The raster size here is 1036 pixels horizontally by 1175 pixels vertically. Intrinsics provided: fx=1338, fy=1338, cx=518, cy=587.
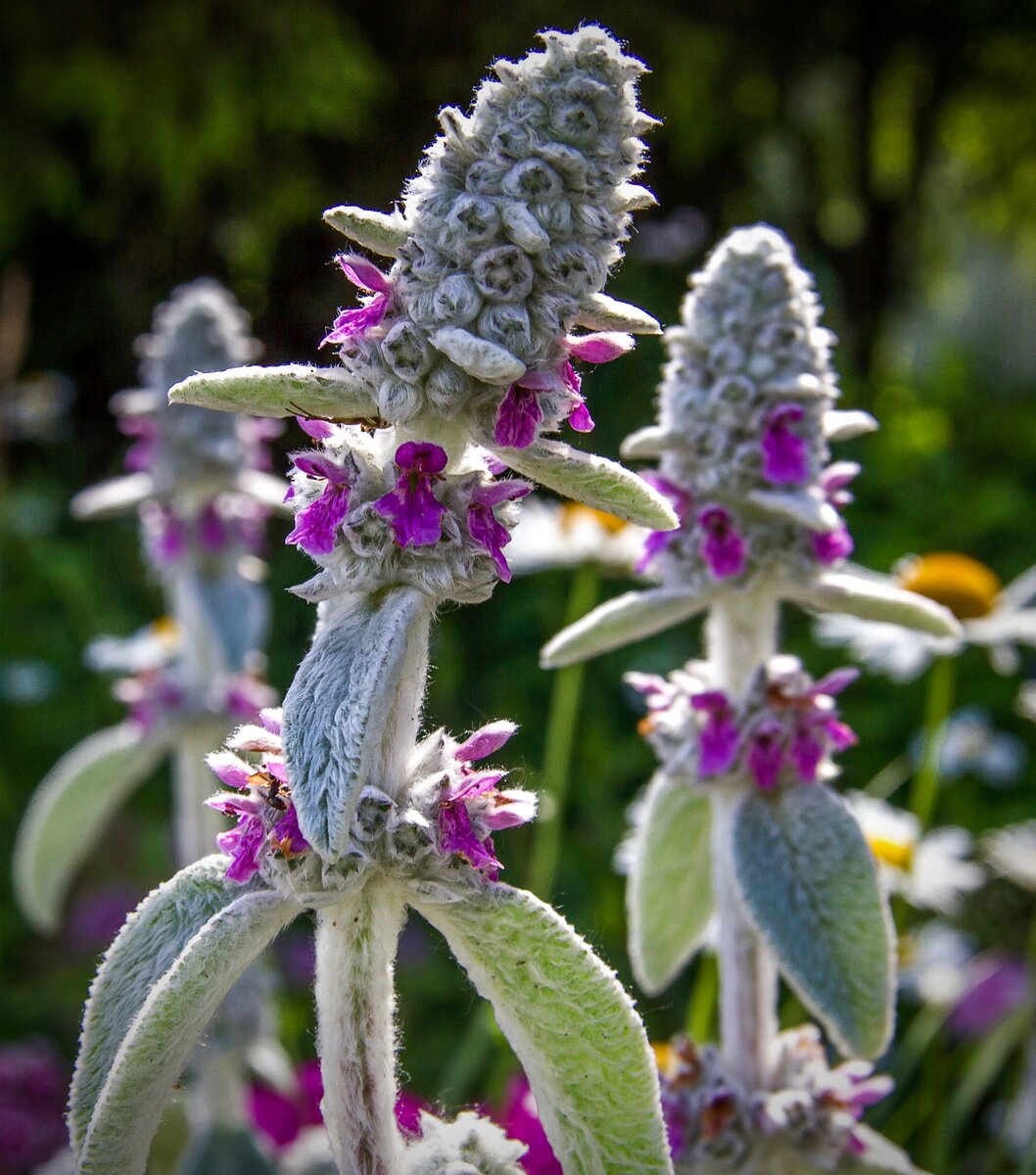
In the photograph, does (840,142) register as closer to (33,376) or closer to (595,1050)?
(33,376)

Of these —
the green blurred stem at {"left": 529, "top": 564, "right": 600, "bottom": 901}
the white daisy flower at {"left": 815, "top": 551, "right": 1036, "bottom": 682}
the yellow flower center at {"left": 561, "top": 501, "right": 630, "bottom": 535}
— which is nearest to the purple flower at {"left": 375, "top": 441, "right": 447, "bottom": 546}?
the green blurred stem at {"left": 529, "top": 564, "right": 600, "bottom": 901}

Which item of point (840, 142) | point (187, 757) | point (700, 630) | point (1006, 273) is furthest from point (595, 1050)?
point (1006, 273)

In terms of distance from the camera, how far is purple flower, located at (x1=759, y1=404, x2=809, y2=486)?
50.3 inches

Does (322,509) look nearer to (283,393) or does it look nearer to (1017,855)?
(283,393)

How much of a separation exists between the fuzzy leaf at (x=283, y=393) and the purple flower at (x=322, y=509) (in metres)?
0.03

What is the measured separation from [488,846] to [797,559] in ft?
1.65

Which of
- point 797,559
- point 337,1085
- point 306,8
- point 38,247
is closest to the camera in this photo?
point 337,1085

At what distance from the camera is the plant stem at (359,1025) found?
3.16 ft

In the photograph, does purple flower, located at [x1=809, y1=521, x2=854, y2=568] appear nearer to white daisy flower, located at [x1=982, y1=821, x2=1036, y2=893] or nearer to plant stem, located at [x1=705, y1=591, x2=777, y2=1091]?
plant stem, located at [x1=705, y1=591, x2=777, y2=1091]

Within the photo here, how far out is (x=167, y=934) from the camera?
97cm

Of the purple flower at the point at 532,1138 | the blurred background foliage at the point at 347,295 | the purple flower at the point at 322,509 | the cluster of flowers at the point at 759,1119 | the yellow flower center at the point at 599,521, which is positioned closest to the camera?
the purple flower at the point at 322,509

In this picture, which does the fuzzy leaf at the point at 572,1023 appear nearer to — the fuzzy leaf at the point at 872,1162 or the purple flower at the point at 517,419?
the purple flower at the point at 517,419

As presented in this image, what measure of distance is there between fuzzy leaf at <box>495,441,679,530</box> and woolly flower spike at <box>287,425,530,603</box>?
3cm

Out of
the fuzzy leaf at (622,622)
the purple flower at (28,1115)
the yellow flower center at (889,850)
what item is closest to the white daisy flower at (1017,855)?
the yellow flower center at (889,850)
